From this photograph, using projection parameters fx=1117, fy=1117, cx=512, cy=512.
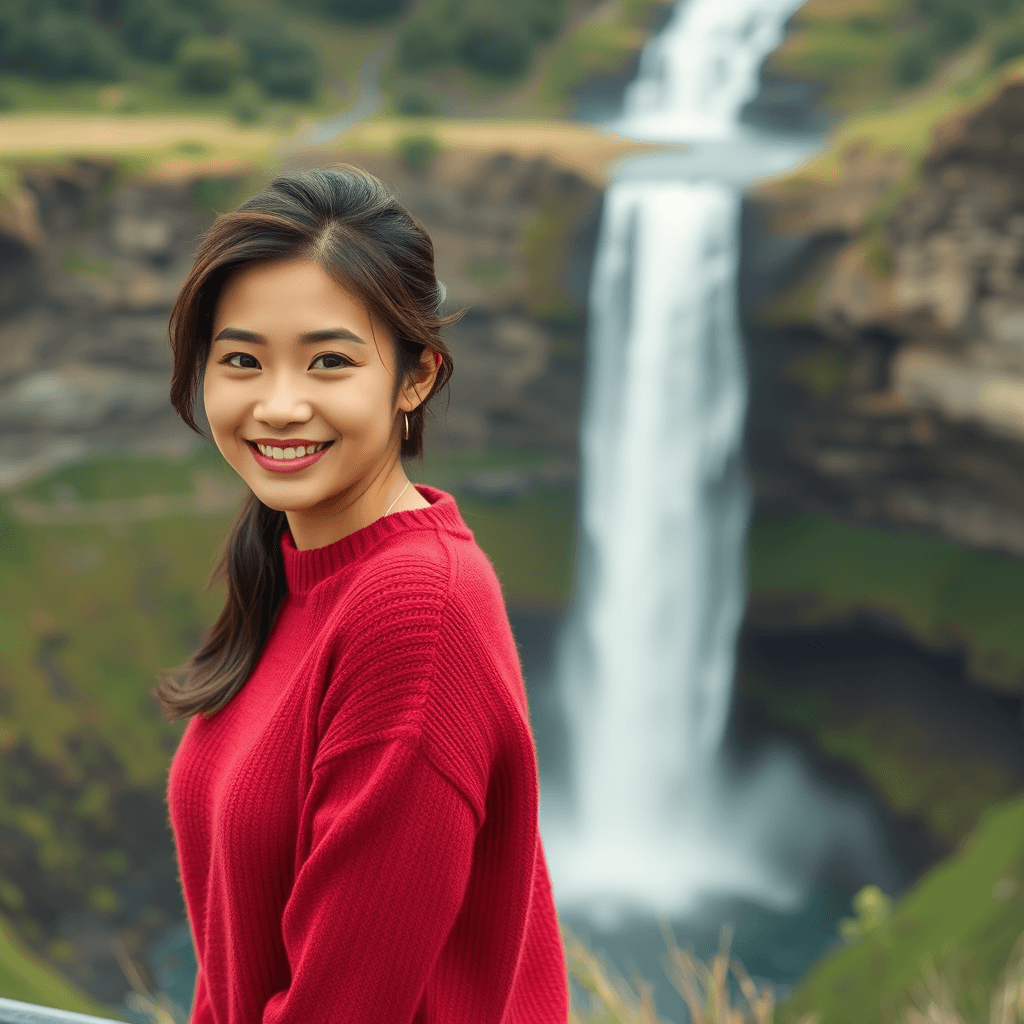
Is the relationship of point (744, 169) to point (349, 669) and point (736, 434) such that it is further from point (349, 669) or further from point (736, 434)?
point (349, 669)

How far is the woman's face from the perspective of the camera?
69.4 inches

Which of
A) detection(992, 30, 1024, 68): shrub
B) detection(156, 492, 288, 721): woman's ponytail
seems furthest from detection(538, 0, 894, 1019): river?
detection(156, 492, 288, 721): woman's ponytail

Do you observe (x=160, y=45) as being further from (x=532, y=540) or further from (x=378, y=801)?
(x=378, y=801)

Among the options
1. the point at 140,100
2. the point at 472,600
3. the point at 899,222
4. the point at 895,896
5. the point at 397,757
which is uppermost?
the point at 140,100

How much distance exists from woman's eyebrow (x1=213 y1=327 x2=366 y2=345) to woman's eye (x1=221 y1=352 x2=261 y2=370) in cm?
4

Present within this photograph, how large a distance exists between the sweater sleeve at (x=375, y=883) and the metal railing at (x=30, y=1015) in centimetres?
34

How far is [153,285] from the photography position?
1903cm

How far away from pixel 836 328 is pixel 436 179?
712 centimetres

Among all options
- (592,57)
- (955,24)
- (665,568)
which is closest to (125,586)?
(665,568)

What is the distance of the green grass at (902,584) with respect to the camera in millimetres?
17812

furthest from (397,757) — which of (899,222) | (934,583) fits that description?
(934,583)

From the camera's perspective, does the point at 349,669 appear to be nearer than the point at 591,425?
Yes

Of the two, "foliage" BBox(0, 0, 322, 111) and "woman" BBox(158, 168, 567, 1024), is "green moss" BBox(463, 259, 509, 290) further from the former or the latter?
"woman" BBox(158, 168, 567, 1024)

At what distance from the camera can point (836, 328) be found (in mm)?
17562
